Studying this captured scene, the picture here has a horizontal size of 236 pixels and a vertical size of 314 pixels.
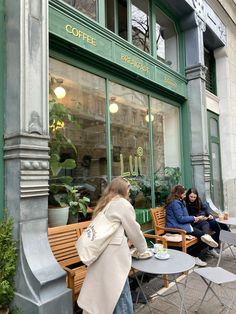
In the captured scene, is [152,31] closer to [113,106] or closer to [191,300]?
[113,106]

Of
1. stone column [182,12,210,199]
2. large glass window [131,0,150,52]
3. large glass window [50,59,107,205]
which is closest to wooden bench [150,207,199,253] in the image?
large glass window [50,59,107,205]

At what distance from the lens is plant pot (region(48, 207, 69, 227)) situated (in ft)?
11.7

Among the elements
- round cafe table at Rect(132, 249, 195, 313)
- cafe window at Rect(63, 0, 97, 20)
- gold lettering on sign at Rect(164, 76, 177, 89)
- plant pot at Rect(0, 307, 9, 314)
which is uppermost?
cafe window at Rect(63, 0, 97, 20)

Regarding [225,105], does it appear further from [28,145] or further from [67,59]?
[28,145]

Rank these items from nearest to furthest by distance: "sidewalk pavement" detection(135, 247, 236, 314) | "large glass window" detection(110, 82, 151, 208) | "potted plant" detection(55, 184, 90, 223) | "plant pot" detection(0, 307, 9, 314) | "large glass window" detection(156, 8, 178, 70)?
"plant pot" detection(0, 307, 9, 314) < "sidewalk pavement" detection(135, 247, 236, 314) < "potted plant" detection(55, 184, 90, 223) < "large glass window" detection(110, 82, 151, 208) < "large glass window" detection(156, 8, 178, 70)

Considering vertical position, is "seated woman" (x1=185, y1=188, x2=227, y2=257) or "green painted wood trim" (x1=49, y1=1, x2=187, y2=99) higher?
"green painted wood trim" (x1=49, y1=1, x2=187, y2=99)

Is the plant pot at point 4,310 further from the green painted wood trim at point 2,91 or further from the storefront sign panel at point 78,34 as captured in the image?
the storefront sign panel at point 78,34

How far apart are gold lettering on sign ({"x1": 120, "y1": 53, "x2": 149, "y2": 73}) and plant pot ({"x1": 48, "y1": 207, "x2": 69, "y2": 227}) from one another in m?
2.95

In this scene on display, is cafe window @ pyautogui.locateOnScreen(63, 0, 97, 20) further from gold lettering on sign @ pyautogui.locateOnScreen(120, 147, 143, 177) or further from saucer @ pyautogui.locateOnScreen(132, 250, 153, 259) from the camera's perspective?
saucer @ pyautogui.locateOnScreen(132, 250, 153, 259)

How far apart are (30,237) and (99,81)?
2943 mm

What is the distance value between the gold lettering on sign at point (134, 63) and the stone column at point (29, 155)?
2.14 metres

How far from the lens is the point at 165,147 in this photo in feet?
21.9

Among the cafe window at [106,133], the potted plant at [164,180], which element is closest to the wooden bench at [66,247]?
the cafe window at [106,133]

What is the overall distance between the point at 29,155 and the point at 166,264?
6.02 ft
